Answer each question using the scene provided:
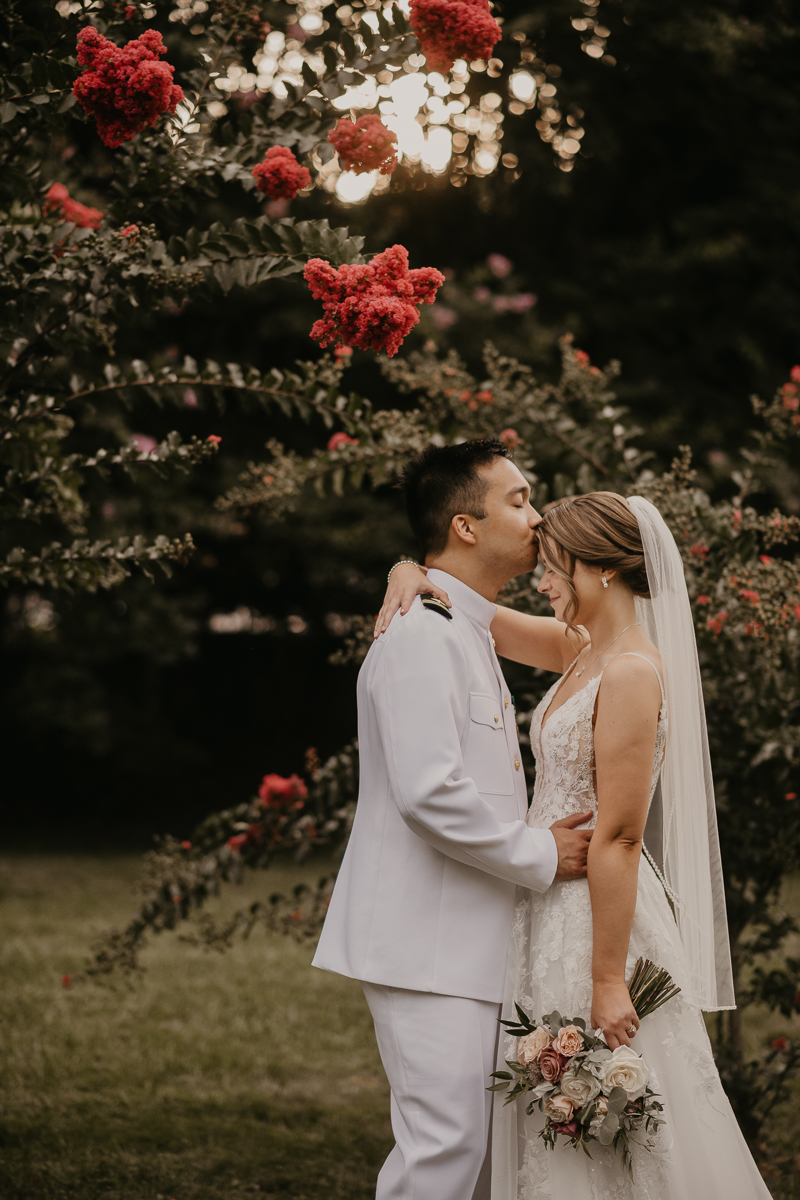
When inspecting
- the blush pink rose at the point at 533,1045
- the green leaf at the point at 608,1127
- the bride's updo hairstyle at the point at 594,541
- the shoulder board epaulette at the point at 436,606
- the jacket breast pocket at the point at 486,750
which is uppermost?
the bride's updo hairstyle at the point at 594,541

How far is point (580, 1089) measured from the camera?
2062 mm

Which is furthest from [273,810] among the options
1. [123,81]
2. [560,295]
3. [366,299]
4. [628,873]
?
[560,295]

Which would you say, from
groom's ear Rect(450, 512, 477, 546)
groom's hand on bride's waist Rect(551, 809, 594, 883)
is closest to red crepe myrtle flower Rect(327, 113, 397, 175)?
groom's ear Rect(450, 512, 477, 546)

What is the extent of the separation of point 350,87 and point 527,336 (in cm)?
619

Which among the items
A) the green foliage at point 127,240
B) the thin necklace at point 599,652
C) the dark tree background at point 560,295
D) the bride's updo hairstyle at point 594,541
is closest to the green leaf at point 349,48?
the green foliage at point 127,240

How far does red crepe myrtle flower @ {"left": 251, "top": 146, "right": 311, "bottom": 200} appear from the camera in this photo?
274cm

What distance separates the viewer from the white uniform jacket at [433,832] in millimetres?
2223

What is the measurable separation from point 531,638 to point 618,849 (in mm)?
902

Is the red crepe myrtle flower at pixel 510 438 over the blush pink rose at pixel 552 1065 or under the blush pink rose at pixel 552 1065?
over

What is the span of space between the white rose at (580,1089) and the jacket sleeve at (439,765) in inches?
15.9

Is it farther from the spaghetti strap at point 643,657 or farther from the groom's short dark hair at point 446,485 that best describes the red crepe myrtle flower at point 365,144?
the spaghetti strap at point 643,657

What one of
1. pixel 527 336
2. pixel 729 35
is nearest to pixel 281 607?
pixel 527 336

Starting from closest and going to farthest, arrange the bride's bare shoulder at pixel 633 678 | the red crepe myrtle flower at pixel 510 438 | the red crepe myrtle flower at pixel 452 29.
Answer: the bride's bare shoulder at pixel 633 678
the red crepe myrtle flower at pixel 452 29
the red crepe myrtle flower at pixel 510 438

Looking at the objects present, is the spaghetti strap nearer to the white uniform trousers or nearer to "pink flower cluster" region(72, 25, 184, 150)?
the white uniform trousers
